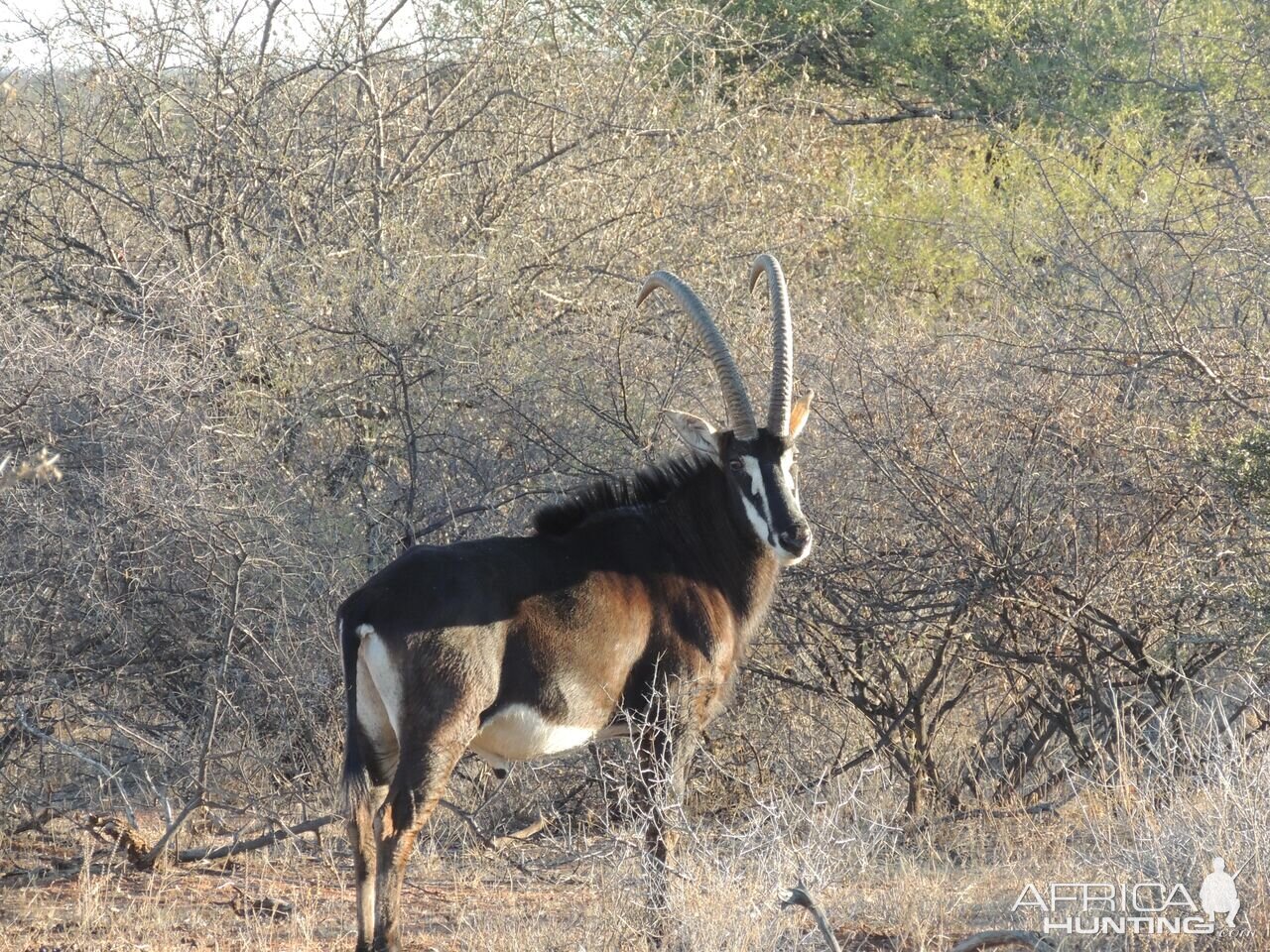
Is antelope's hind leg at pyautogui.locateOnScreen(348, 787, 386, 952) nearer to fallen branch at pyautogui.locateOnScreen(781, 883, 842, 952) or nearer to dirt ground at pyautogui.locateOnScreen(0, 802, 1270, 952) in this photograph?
dirt ground at pyautogui.locateOnScreen(0, 802, 1270, 952)

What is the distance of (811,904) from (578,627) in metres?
1.56

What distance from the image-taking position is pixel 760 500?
6.65 meters

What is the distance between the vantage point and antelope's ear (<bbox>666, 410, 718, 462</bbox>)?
6855mm

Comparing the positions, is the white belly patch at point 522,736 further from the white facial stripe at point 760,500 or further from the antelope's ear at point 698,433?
the antelope's ear at point 698,433

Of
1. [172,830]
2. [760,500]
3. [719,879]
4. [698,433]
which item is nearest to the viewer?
[719,879]

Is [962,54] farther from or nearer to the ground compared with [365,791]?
farther from the ground

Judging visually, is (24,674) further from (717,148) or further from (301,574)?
(717,148)

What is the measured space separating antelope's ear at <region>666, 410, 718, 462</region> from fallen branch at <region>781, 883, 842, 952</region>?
2.27m

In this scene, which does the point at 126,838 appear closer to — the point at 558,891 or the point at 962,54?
the point at 558,891

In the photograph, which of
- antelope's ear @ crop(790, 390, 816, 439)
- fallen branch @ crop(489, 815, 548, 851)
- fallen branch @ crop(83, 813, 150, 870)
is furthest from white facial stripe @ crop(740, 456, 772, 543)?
fallen branch @ crop(83, 813, 150, 870)

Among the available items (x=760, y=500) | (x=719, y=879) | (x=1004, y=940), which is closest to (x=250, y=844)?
(x=719, y=879)

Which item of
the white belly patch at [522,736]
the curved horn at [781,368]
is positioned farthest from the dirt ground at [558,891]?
the curved horn at [781,368]

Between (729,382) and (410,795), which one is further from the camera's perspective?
(729,382)

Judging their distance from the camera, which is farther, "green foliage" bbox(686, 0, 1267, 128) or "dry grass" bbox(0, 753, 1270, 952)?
"green foliage" bbox(686, 0, 1267, 128)
